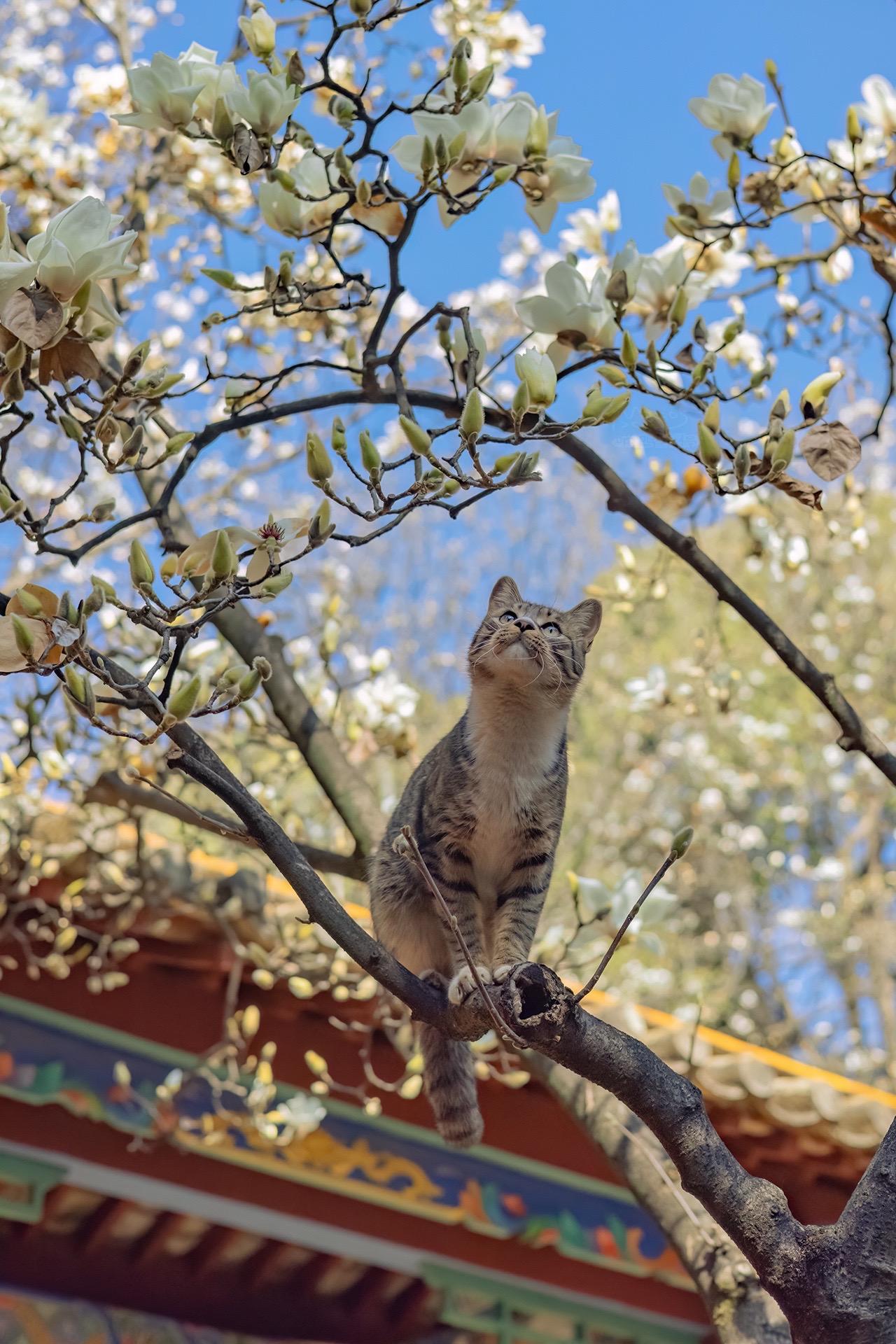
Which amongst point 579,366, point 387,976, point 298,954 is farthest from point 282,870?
point 298,954

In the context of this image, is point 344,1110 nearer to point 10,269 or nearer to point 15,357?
point 15,357

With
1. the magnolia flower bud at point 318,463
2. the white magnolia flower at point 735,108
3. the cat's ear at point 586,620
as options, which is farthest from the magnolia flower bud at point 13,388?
the white magnolia flower at point 735,108

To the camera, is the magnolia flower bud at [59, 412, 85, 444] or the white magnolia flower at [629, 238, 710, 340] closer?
the magnolia flower bud at [59, 412, 85, 444]

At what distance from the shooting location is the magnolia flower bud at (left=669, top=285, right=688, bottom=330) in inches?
110

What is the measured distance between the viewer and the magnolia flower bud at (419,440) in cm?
213

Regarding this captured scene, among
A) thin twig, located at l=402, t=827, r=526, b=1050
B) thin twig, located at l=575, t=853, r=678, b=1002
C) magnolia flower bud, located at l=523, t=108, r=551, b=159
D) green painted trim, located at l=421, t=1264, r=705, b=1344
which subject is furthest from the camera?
green painted trim, located at l=421, t=1264, r=705, b=1344

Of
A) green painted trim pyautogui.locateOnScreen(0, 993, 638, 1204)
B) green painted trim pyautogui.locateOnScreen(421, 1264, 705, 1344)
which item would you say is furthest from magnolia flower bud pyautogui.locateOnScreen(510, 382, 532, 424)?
green painted trim pyautogui.locateOnScreen(421, 1264, 705, 1344)

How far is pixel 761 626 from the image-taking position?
3041 millimetres

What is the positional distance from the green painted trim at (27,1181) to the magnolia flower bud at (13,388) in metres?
2.90

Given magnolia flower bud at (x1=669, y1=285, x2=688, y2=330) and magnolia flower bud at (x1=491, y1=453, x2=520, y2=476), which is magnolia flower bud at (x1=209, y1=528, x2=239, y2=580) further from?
magnolia flower bud at (x1=669, y1=285, x2=688, y2=330)

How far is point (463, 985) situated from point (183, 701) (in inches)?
33.0

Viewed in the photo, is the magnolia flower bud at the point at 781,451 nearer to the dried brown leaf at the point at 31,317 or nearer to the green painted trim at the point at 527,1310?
the dried brown leaf at the point at 31,317

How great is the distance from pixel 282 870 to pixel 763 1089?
108 inches

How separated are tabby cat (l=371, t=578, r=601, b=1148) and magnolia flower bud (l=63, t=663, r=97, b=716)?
1142 mm
